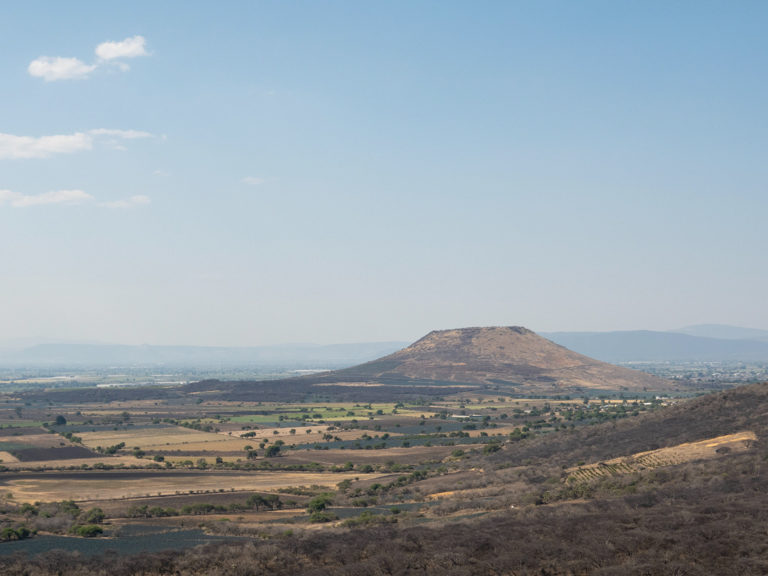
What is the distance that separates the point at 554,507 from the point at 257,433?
319ft

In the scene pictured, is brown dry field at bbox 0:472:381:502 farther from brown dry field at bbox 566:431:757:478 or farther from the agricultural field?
brown dry field at bbox 566:431:757:478

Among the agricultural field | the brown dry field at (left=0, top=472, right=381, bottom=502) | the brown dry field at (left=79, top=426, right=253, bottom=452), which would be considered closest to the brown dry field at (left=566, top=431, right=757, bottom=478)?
the agricultural field

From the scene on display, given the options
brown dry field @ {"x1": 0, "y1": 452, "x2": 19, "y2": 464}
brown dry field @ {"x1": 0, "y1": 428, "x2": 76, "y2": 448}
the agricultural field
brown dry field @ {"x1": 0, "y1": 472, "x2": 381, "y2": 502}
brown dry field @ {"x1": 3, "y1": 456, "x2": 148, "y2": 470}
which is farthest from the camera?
brown dry field @ {"x1": 0, "y1": 428, "x2": 76, "y2": 448}

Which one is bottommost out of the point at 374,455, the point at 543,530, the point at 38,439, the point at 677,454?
the point at 374,455

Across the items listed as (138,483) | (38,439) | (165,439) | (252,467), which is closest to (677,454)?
(252,467)

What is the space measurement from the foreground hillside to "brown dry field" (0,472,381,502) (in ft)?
33.8

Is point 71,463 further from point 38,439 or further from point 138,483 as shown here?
point 38,439

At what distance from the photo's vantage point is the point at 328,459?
105375 millimetres

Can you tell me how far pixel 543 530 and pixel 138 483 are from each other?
54992 millimetres

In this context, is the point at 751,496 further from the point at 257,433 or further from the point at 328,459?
the point at 257,433

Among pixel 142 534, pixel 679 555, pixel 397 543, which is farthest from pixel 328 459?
pixel 679 555

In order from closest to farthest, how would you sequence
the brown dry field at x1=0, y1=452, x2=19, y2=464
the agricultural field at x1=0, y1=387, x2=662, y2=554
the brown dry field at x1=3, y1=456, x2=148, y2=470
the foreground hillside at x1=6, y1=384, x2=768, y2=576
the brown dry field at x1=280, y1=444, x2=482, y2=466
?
the foreground hillside at x1=6, y1=384, x2=768, y2=576, the agricultural field at x1=0, y1=387, x2=662, y2=554, the brown dry field at x1=3, y1=456, x2=148, y2=470, the brown dry field at x1=280, y1=444, x2=482, y2=466, the brown dry field at x1=0, y1=452, x2=19, y2=464

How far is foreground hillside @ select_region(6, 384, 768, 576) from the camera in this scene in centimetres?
3612

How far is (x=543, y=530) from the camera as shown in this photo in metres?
41.6
